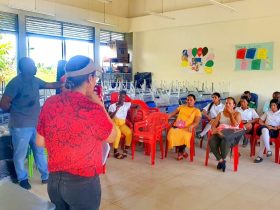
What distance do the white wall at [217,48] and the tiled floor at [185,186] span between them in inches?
141

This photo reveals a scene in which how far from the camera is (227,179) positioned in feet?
12.3

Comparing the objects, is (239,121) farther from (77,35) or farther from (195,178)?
(77,35)

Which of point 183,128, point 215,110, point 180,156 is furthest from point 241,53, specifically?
point 180,156

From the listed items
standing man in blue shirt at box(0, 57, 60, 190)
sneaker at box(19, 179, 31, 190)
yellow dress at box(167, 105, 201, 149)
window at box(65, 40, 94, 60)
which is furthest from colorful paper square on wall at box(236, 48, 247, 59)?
sneaker at box(19, 179, 31, 190)

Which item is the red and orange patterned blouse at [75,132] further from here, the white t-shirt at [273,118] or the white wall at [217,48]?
the white wall at [217,48]

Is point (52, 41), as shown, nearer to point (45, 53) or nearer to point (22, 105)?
A: point (45, 53)

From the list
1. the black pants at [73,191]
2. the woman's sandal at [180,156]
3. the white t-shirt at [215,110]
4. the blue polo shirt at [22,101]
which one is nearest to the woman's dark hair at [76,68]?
the black pants at [73,191]

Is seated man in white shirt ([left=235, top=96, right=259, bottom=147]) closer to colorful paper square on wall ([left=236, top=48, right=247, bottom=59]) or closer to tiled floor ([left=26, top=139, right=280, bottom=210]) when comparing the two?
tiled floor ([left=26, top=139, right=280, bottom=210])

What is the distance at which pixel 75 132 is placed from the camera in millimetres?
1457

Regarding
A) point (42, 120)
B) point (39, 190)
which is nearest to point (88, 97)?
point (42, 120)

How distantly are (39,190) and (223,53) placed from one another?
6.41 metres

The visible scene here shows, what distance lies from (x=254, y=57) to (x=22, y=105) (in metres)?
6.21

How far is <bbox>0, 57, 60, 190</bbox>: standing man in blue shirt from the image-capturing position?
304 centimetres

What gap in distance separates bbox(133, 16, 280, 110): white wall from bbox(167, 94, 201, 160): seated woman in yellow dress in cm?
368
